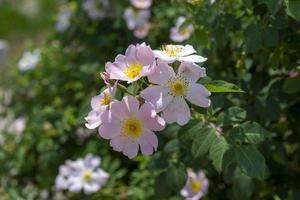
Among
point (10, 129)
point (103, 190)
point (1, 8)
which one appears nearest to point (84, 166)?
point (103, 190)

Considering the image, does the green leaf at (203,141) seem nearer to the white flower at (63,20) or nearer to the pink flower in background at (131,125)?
the pink flower in background at (131,125)

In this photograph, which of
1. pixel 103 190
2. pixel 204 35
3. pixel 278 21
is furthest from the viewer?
pixel 103 190

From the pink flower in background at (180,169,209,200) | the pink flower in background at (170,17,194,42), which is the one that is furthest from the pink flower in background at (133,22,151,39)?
the pink flower in background at (180,169,209,200)

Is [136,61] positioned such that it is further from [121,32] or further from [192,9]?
[121,32]

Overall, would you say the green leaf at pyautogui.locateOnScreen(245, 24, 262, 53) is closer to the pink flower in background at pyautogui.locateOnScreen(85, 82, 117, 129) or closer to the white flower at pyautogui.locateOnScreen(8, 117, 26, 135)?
the pink flower in background at pyautogui.locateOnScreen(85, 82, 117, 129)

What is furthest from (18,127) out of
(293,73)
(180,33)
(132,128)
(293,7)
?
(293,7)
